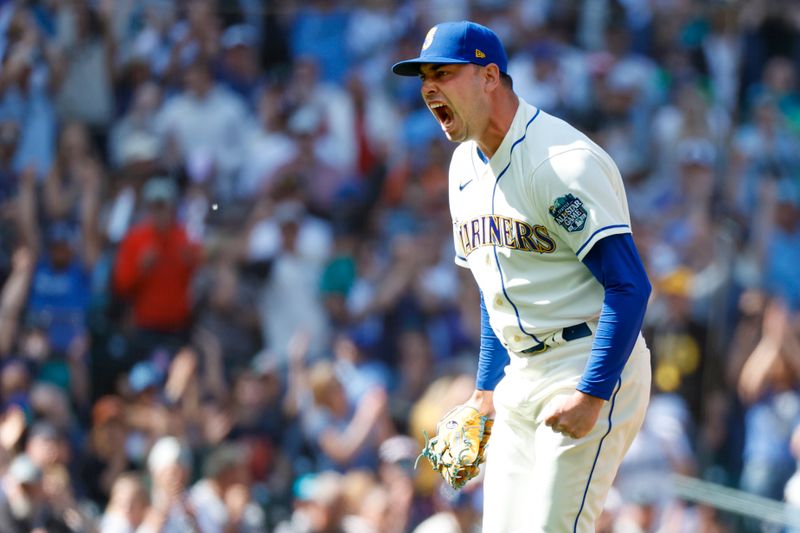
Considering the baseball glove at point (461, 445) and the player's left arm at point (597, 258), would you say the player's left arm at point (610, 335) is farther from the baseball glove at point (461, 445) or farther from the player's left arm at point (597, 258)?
the baseball glove at point (461, 445)

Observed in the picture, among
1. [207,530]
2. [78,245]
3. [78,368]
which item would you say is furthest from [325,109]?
[207,530]

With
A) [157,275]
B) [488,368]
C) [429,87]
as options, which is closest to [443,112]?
[429,87]

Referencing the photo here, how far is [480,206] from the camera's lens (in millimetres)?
3938

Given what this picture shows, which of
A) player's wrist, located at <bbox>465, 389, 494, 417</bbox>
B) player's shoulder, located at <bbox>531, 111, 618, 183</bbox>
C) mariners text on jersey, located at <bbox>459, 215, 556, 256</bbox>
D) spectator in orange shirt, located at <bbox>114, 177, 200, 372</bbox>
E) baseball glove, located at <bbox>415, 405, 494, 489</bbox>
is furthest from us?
spectator in orange shirt, located at <bbox>114, 177, 200, 372</bbox>

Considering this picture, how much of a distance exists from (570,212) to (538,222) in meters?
0.15

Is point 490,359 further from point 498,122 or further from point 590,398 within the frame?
point 498,122

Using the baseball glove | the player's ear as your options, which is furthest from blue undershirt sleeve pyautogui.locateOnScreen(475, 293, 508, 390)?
the player's ear

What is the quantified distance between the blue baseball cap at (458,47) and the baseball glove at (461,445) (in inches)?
47.6

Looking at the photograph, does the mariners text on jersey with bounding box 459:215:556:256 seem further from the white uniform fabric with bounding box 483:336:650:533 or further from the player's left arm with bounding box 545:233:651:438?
the white uniform fabric with bounding box 483:336:650:533

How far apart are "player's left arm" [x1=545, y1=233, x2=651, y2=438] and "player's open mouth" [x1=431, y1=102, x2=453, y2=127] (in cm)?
62

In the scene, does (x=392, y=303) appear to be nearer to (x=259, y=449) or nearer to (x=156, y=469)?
(x=259, y=449)

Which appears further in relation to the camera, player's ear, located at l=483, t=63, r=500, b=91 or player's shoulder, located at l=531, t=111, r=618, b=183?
player's ear, located at l=483, t=63, r=500, b=91

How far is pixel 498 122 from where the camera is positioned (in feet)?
12.7

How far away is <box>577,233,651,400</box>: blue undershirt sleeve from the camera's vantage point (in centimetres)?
355
